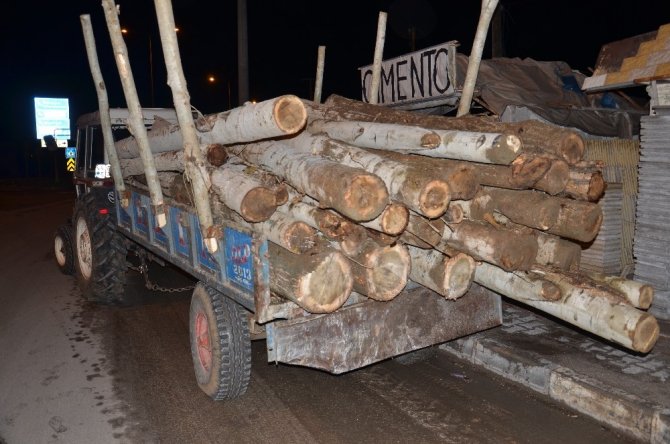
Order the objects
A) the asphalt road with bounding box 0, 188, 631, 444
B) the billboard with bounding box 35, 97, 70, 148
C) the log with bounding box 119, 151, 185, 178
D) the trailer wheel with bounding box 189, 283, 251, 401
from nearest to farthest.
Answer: the asphalt road with bounding box 0, 188, 631, 444
the trailer wheel with bounding box 189, 283, 251, 401
the log with bounding box 119, 151, 185, 178
the billboard with bounding box 35, 97, 70, 148

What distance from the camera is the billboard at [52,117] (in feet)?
151

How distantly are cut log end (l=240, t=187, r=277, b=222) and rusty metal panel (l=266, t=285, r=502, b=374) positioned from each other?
2.75ft

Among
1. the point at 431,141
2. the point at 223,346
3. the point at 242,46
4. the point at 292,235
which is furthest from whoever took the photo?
the point at 242,46

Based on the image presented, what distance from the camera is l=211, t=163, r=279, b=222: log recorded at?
4.14 meters

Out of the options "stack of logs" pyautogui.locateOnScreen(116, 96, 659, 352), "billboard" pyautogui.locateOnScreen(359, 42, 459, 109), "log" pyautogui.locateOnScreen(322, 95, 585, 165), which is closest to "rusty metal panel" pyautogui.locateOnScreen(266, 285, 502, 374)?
"stack of logs" pyautogui.locateOnScreen(116, 96, 659, 352)

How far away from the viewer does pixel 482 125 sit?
438cm

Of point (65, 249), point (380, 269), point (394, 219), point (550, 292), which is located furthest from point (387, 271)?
point (65, 249)

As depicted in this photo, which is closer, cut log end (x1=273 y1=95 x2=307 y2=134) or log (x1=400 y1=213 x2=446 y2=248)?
cut log end (x1=273 y1=95 x2=307 y2=134)

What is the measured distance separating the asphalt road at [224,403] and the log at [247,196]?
1862mm

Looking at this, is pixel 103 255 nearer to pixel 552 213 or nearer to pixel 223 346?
pixel 223 346

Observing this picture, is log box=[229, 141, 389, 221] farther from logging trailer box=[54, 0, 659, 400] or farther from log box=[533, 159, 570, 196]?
log box=[533, 159, 570, 196]

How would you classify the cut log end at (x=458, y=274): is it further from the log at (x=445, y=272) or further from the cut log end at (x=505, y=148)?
the cut log end at (x=505, y=148)

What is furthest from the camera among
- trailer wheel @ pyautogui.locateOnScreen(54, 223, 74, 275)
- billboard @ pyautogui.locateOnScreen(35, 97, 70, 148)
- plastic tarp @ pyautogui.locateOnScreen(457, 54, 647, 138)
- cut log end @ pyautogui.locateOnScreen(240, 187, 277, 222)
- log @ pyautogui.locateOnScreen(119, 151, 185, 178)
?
billboard @ pyautogui.locateOnScreen(35, 97, 70, 148)

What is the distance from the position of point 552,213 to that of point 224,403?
3.34 meters
